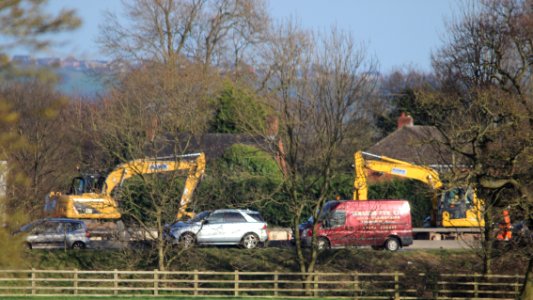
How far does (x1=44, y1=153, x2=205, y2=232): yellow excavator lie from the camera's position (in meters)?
31.2

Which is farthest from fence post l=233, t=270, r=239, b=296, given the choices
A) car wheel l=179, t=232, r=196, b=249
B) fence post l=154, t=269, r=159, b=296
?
fence post l=154, t=269, r=159, b=296

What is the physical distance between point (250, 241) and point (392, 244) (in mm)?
5399

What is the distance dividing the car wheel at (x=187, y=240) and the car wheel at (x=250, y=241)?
2.20m

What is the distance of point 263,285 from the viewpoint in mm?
30453

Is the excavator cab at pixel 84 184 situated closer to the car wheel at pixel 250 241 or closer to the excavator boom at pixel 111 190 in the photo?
the excavator boom at pixel 111 190

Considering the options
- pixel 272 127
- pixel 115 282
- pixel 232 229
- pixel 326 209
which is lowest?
pixel 115 282

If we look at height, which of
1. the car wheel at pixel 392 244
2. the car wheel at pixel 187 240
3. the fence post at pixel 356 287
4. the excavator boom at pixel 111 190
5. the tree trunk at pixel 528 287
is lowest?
the fence post at pixel 356 287

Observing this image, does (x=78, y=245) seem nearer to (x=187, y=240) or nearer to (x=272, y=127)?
(x=187, y=240)

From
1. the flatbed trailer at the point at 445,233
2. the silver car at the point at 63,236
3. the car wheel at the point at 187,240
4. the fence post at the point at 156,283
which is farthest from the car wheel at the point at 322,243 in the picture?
the silver car at the point at 63,236

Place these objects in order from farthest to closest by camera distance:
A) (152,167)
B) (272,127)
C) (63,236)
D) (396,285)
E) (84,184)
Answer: (84,184) → (63,236) → (152,167) → (272,127) → (396,285)

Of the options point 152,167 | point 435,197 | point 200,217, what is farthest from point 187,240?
point 435,197

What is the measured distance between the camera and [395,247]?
1302 inches

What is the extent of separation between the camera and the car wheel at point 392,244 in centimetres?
3306

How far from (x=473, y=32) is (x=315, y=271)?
12769mm
